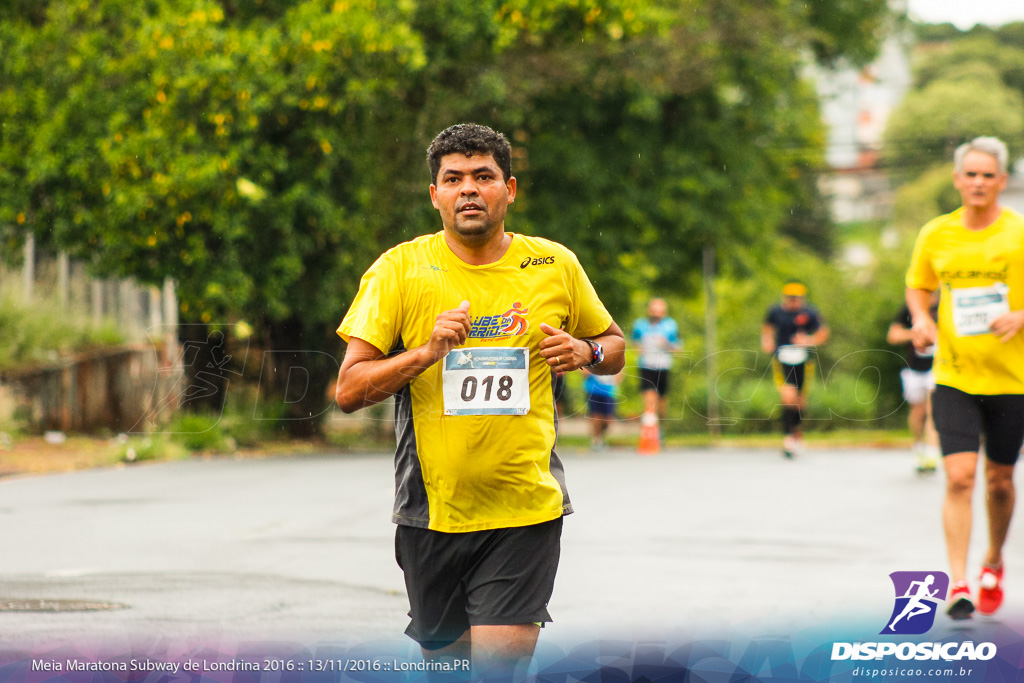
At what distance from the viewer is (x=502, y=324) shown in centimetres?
368

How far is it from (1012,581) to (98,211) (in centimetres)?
1145

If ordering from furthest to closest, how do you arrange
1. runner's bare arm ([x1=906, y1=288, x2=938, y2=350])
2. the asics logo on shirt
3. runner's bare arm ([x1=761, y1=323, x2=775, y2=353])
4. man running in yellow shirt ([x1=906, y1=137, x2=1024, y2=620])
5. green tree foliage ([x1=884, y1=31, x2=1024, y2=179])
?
green tree foliage ([x1=884, y1=31, x2=1024, y2=179]) < runner's bare arm ([x1=761, y1=323, x2=775, y2=353]) < runner's bare arm ([x1=906, y1=288, x2=938, y2=350]) < man running in yellow shirt ([x1=906, y1=137, x2=1024, y2=620]) < the asics logo on shirt

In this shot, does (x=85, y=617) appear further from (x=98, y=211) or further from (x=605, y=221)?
(x=605, y=221)

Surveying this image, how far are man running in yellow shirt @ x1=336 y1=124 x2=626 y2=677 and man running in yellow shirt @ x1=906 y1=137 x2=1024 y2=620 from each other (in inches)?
105

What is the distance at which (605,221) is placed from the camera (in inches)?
780

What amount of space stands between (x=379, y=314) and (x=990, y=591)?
3.61m

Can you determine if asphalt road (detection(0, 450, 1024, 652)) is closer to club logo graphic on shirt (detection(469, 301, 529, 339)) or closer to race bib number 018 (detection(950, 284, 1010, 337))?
race bib number 018 (detection(950, 284, 1010, 337))

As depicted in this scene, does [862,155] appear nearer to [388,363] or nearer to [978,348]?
[978,348]

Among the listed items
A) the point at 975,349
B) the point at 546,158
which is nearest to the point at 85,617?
the point at 975,349

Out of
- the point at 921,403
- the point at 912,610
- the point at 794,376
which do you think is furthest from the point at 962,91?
the point at 912,610

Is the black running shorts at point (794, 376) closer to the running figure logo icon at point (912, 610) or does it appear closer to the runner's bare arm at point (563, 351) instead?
the running figure logo icon at point (912, 610)

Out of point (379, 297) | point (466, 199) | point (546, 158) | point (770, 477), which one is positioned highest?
point (546, 158)

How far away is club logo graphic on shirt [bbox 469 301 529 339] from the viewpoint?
144 inches

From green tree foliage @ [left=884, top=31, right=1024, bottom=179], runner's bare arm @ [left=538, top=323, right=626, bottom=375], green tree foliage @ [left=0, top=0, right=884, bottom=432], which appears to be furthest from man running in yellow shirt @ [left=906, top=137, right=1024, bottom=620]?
green tree foliage @ [left=884, top=31, right=1024, bottom=179]
